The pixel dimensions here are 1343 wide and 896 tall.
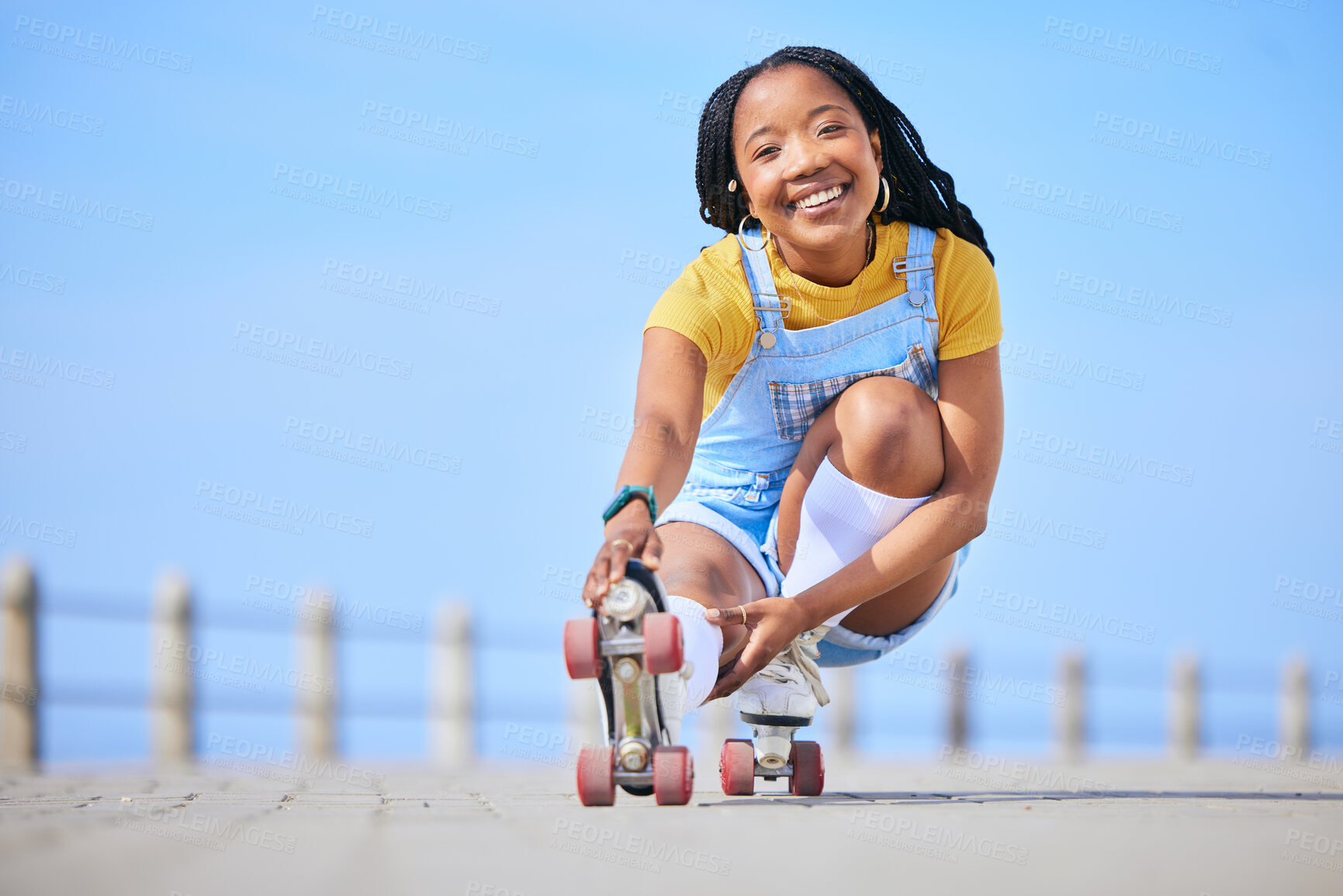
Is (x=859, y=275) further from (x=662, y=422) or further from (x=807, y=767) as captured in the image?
(x=807, y=767)

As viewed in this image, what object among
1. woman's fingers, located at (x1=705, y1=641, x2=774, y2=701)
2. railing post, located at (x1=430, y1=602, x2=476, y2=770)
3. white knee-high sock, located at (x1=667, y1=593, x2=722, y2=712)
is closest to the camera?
white knee-high sock, located at (x1=667, y1=593, x2=722, y2=712)

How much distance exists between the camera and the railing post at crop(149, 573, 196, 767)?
6.69 metres

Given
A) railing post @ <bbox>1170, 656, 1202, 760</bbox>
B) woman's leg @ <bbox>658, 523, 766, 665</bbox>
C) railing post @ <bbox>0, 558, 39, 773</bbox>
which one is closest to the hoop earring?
Answer: woman's leg @ <bbox>658, 523, 766, 665</bbox>

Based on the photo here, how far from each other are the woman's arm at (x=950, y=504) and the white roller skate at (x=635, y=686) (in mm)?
501

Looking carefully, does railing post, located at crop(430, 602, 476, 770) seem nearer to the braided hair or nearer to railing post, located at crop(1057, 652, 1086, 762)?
railing post, located at crop(1057, 652, 1086, 762)

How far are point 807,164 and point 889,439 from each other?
0.62 meters

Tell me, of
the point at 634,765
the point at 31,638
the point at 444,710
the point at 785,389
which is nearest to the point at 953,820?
the point at 634,765

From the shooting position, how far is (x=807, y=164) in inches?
102

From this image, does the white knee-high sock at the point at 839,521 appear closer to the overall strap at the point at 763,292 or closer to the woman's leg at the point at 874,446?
the woman's leg at the point at 874,446

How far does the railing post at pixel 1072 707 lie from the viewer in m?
10.3

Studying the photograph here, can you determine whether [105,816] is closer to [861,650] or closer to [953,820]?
[953,820]

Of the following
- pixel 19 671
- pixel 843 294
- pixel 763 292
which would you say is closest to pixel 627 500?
pixel 763 292

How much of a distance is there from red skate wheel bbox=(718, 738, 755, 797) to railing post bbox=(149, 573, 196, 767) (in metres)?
5.06

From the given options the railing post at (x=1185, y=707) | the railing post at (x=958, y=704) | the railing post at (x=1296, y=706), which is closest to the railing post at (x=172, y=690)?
the railing post at (x=958, y=704)
